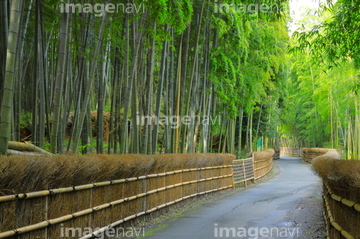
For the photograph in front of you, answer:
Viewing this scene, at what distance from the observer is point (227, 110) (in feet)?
55.5

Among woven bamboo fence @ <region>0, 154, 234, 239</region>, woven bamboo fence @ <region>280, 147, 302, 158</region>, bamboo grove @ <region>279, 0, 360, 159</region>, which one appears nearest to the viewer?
woven bamboo fence @ <region>0, 154, 234, 239</region>

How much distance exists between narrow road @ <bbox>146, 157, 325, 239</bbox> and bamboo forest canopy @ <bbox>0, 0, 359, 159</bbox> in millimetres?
1749

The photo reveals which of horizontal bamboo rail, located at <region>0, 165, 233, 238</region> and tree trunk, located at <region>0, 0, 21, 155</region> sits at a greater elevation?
tree trunk, located at <region>0, 0, 21, 155</region>

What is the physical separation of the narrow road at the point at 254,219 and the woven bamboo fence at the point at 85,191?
60 cm

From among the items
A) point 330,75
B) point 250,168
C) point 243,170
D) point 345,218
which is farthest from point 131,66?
point 330,75

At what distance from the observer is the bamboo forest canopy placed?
7.13m

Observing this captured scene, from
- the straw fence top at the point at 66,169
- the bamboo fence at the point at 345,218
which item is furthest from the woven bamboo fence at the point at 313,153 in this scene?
the bamboo fence at the point at 345,218

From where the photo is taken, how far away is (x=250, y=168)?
1650 cm

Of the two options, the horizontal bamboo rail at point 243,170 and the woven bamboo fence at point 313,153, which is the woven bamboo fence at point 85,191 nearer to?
the horizontal bamboo rail at point 243,170

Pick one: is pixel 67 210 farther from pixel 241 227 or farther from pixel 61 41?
pixel 241 227

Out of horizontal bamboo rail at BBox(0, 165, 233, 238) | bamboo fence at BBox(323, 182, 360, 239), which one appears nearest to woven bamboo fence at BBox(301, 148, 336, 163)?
horizontal bamboo rail at BBox(0, 165, 233, 238)

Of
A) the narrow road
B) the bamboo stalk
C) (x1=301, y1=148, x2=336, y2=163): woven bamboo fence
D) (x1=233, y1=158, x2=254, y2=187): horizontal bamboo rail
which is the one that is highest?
the bamboo stalk

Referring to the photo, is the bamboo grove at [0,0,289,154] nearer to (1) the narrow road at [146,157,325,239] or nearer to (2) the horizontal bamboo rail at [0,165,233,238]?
(2) the horizontal bamboo rail at [0,165,233,238]

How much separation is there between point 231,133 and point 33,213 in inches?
560
